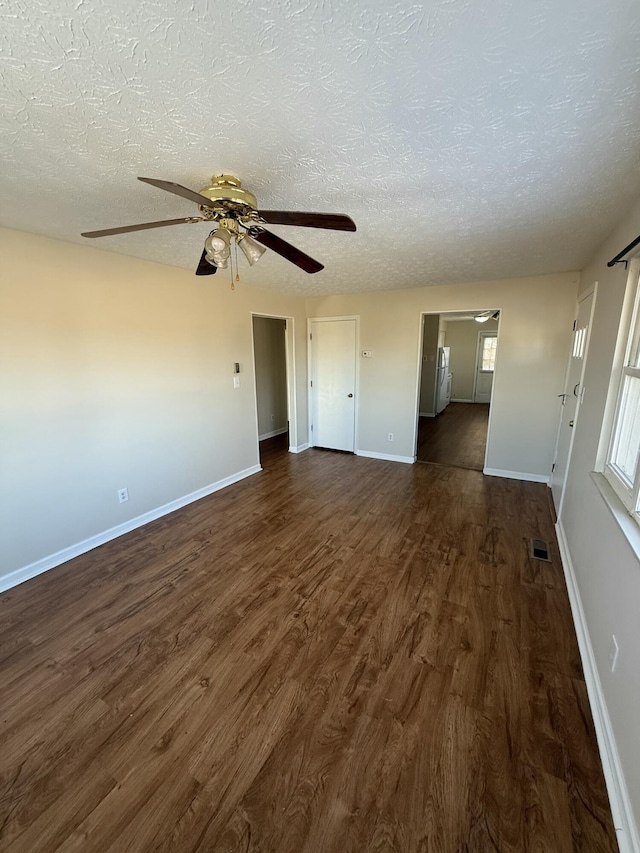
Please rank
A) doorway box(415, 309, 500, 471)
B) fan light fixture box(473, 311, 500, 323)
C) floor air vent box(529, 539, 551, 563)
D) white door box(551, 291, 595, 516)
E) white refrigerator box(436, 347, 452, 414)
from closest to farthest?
floor air vent box(529, 539, 551, 563)
white door box(551, 291, 595, 516)
fan light fixture box(473, 311, 500, 323)
doorway box(415, 309, 500, 471)
white refrigerator box(436, 347, 452, 414)

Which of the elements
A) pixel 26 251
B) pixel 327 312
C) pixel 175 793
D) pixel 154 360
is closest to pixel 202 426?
pixel 154 360

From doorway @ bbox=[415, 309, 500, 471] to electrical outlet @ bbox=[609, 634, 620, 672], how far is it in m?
3.13

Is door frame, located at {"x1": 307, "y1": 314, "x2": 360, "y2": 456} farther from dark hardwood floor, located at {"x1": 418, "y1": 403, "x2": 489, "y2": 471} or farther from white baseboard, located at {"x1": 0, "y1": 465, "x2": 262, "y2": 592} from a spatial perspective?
white baseboard, located at {"x1": 0, "y1": 465, "x2": 262, "y2": 592}

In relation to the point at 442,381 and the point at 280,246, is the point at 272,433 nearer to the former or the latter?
the point at 442,381

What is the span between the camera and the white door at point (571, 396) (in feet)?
9.21

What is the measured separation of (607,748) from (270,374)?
5530 mm

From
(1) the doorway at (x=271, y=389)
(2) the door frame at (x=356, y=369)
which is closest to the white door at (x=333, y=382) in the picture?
(2) the door frame at (x=356, y=369)

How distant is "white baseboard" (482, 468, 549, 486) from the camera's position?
405 centimetres

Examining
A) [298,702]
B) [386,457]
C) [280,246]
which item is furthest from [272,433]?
[298,702]

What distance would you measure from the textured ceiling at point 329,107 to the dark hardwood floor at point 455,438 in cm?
330

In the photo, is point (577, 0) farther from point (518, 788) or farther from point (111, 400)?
point (111, 400)

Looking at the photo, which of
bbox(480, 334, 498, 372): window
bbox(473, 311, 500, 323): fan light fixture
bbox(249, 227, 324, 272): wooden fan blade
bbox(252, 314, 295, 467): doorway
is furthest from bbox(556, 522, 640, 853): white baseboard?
bbox(480, 334, 498, 372): window

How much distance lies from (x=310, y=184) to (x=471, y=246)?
1.57 m

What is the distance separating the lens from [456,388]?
31.7ft
